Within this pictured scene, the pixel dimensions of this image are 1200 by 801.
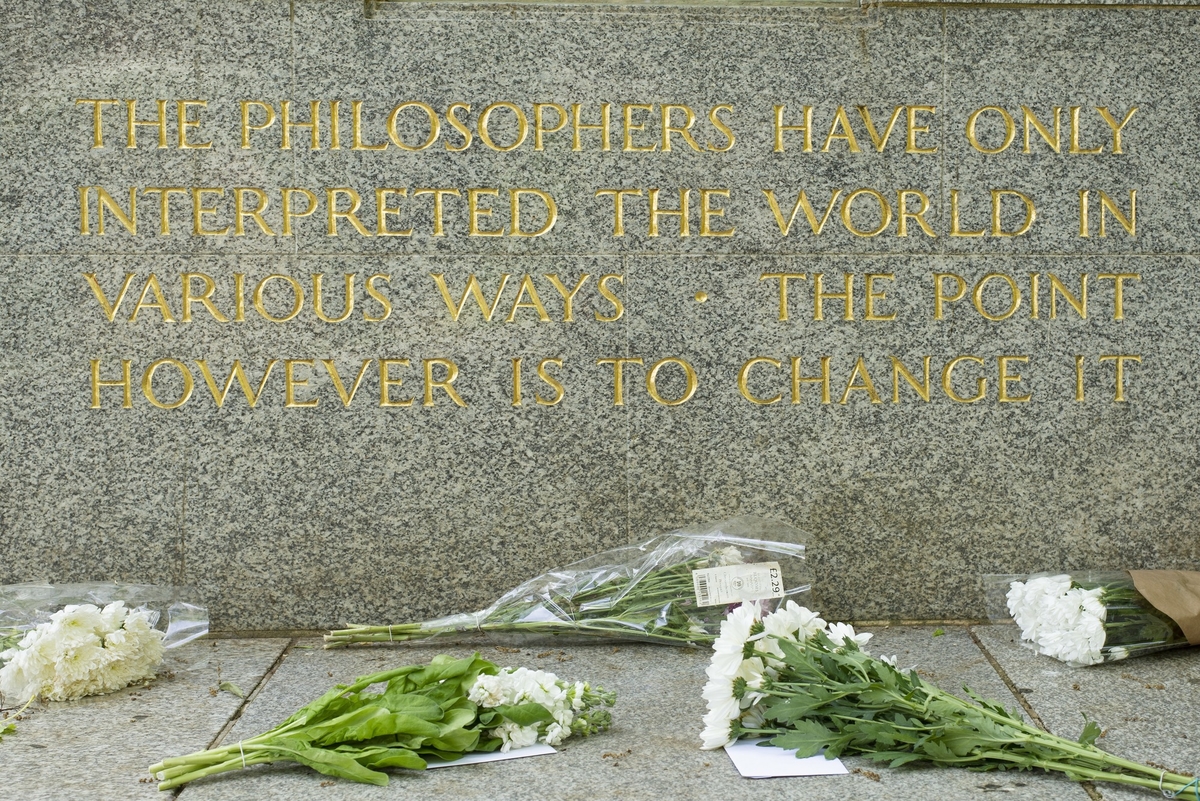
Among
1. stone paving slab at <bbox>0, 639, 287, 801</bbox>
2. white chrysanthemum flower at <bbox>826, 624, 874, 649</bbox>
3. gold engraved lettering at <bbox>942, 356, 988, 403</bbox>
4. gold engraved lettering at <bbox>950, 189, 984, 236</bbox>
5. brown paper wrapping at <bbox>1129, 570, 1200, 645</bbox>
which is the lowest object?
stone paving slab at <bbox>0, 639, 287, 801</bbox>

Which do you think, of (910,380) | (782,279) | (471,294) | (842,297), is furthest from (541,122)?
(910,380)

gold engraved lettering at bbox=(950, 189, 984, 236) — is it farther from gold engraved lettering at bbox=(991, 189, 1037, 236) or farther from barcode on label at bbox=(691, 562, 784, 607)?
barcode on label at bbox=(691, 562, 784, 607)

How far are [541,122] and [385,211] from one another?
80cm

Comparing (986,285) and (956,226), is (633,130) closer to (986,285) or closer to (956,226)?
(956,226)

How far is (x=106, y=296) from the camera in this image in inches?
186

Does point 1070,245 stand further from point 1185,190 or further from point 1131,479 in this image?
point 1131,479

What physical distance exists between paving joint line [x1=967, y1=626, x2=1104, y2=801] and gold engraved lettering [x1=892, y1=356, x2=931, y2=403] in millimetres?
1046

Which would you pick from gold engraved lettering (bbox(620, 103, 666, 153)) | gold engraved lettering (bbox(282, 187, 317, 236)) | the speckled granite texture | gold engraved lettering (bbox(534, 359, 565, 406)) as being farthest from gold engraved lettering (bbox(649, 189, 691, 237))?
gold engraved lettering (bbox(282, 187, 317, 236))

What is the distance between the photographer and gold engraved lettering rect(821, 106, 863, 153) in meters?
4.81

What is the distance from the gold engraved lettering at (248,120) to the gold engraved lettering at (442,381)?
4.08 ft

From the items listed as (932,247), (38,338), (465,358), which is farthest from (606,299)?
(38,338)

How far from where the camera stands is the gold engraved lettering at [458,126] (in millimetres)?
4781

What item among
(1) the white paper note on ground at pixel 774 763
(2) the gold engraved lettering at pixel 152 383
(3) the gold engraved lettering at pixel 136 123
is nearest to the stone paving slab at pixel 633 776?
(1) the white paper note on ground at pixel 774 763

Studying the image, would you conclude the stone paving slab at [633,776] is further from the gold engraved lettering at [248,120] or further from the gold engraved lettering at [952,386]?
the gold engraved lettering at [248,120]
